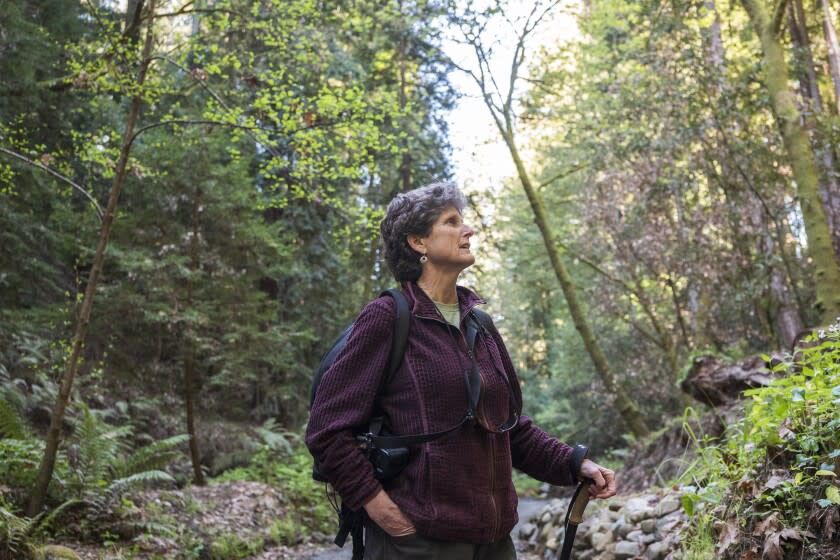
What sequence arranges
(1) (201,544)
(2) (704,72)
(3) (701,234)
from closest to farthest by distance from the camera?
(1) (201,544), (2) (704,72), (3) (701,234)

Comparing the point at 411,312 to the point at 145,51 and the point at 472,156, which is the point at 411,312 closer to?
the point at 145,51

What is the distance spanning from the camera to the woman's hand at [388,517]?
2.22m

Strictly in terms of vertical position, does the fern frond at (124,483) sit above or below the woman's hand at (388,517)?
below

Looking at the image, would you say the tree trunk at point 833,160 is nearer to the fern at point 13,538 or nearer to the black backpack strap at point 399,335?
the black backpack strap at point 399,335

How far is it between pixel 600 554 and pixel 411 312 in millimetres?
→ 5170

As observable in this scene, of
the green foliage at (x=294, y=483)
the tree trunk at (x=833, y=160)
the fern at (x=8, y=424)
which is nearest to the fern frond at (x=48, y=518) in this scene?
the fern at (x=8, y=424)

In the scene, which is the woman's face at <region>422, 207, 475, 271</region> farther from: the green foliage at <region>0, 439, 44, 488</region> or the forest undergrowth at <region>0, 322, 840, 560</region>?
the green foliage at <region>0, 439, 44, 488</region>

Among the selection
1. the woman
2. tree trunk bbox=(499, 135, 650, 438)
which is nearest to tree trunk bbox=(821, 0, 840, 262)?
tree trunk bbox=(499, 135, 650, 438)

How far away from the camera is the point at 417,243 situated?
2.70m

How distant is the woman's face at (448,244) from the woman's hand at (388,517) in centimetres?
87

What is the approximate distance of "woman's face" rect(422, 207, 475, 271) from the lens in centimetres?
264

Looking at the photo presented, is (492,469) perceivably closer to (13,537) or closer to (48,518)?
(13,537)

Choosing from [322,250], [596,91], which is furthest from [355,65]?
[596,91]

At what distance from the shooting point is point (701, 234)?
38.3ft
